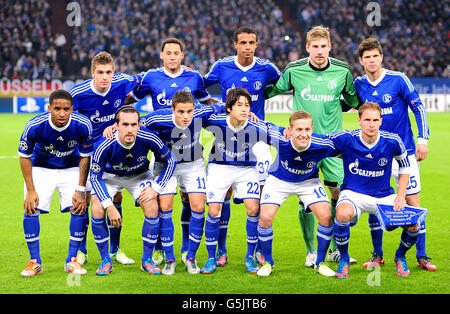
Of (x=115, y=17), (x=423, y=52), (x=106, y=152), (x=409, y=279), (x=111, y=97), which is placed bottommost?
(x=409, y=279)

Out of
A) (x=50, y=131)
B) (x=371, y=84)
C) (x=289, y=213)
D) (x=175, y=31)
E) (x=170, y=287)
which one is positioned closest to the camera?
(x=170, y=287)

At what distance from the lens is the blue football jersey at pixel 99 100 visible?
6.08 m

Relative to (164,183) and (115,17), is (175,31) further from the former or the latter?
(164,183)

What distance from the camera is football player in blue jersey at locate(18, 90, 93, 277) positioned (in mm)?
5475

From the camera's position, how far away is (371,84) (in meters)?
6.03

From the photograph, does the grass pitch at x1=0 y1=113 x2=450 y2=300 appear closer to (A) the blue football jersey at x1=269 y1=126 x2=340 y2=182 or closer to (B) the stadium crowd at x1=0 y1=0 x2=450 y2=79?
(A) the blue football jersey at x1=269 y1=126 x2=340 y2=182

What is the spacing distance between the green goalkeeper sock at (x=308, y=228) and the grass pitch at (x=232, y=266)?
198 millimetres

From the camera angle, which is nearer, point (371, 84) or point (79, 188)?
point (79, 188)

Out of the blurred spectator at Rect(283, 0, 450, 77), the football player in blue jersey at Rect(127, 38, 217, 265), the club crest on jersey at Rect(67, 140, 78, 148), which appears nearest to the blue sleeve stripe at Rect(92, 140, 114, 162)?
the club crest on jersey at Rect(67, 140, 78, 148)

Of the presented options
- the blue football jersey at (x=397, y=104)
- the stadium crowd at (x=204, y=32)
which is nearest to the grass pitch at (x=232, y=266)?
the blue football jersey at (x=397, y=104)

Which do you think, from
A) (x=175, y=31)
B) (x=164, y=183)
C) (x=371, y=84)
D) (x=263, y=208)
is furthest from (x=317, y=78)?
(x=175, y=31)

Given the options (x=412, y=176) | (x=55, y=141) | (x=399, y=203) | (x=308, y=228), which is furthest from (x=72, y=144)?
(x=412, y=176)

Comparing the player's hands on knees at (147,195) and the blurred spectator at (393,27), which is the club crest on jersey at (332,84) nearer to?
the player's hands on knees at (147,195)

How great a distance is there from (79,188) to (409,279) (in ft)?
10.6
